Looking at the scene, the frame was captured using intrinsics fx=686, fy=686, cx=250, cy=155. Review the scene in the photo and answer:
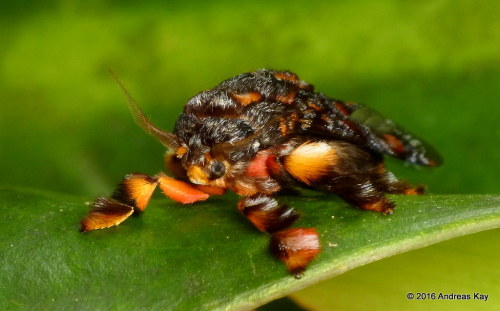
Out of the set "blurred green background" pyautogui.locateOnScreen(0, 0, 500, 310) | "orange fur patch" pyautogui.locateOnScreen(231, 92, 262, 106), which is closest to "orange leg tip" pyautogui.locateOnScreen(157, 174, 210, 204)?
"orange fur patch" pyautogui.locateOnScreen(231, 92, 262, 106)

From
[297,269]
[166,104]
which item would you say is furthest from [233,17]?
[297,269]

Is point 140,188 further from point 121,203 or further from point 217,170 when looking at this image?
point 217,170

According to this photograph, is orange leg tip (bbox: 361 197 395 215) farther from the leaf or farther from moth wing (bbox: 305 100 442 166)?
moth wing (bbox: 305 100 442 166)

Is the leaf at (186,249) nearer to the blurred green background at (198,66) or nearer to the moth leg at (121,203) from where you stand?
the moth leg at (121,203)

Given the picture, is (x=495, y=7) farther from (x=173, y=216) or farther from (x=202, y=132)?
(x=173, y=216)

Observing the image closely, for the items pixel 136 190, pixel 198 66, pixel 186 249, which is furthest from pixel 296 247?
pixel 198 66

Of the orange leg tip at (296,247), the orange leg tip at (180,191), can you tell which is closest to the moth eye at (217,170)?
the orange leg tip at (180,191)
